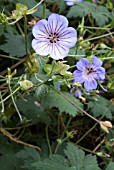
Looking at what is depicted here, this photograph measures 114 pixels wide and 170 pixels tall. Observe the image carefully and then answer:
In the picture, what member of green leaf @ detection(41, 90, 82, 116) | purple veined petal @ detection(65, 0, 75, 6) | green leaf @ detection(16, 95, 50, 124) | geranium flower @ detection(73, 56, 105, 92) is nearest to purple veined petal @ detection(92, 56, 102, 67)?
geranium flower @ detection(73, 56, 105, 92)

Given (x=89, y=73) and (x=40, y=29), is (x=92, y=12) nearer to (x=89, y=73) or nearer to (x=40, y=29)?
(x=89, y=73)

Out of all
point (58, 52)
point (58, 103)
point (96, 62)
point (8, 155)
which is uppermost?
point (58, 52)

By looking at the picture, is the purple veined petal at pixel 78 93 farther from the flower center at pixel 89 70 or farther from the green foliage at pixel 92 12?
Answer: the green foliage at pixel 92 12

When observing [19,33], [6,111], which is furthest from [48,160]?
[19,33]

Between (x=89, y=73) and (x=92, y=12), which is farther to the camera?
(x=92, y=12)

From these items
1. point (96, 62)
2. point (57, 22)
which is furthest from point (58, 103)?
point (57, 22)

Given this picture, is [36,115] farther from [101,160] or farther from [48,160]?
[101,160]

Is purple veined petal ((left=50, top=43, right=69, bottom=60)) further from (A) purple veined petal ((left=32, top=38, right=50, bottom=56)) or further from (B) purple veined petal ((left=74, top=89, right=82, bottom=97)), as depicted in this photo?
(B) purple veined petal ((left=74, top=89, right=82, bottom=97))
